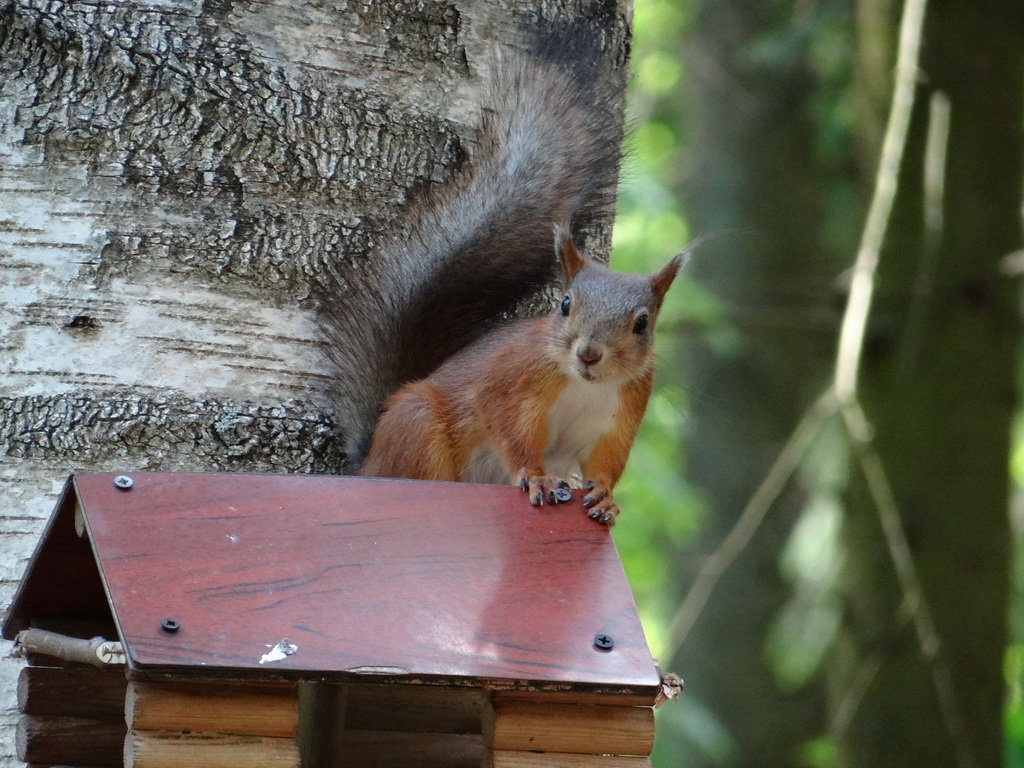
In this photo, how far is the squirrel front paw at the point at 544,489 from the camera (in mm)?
1369

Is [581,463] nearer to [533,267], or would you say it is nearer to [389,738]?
[533,267]

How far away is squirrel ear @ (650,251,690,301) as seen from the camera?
67.7 inches

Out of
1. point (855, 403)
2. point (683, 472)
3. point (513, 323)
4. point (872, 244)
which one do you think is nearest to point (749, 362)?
point (683, 472)

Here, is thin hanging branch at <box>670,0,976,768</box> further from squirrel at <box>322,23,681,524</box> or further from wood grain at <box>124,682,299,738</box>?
wood grain at <box>124,682,299,738</box>

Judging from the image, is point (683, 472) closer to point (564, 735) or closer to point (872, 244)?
point (872, 244)

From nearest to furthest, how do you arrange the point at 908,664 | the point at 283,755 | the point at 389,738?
the point at 283,755
the point at 389,738
the point at 908,664

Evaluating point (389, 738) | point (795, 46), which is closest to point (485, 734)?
point (389, 738)

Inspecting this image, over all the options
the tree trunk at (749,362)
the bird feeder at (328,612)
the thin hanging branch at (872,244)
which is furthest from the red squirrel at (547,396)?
the tree trunk at (749,362)

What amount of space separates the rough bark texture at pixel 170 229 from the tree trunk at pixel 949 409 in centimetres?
219

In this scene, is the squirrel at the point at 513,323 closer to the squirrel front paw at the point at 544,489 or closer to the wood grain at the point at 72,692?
the squirrel front paw at the point at 544,489

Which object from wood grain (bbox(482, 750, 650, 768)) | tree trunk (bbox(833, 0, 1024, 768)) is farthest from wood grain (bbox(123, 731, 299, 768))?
tree trunk (bbox(833, 0, 1024, 768))

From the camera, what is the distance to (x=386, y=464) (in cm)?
163

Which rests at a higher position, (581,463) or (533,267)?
(533,267)

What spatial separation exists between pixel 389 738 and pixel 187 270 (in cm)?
62
